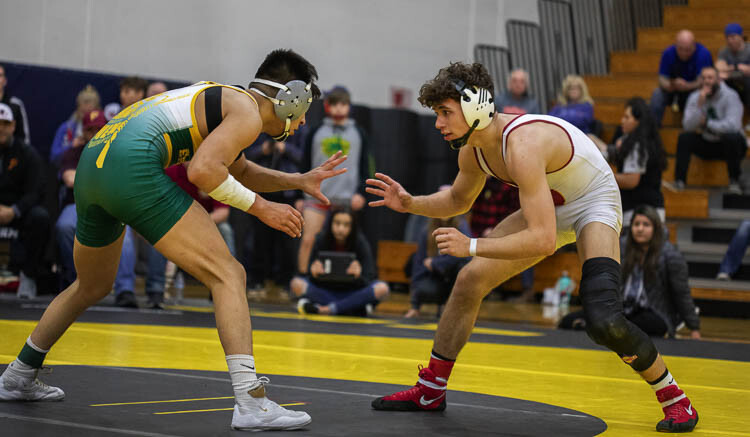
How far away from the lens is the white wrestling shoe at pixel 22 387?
12.9 feet

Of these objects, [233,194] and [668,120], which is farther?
[668,120]

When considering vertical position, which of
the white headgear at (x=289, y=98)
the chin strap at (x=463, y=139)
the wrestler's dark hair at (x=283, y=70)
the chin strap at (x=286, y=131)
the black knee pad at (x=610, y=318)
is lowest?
the black knee pad at (x=610, y=318)

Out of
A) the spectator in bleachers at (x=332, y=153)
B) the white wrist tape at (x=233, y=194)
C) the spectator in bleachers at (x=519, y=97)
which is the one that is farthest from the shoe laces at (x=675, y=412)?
the spectator in bleachers at (x=519, y=97)

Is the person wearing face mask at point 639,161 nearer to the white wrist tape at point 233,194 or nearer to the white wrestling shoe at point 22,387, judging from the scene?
the white wrist tape at point 233,194

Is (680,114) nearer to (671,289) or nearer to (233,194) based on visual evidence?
(671,289)

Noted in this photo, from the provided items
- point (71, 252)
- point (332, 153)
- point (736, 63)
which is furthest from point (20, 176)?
point (736, 63)

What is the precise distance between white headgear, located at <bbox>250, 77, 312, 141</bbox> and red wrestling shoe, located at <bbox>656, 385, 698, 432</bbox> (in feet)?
5.76

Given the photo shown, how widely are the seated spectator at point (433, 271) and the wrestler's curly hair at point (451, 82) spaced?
4.95m

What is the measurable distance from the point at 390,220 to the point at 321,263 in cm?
517

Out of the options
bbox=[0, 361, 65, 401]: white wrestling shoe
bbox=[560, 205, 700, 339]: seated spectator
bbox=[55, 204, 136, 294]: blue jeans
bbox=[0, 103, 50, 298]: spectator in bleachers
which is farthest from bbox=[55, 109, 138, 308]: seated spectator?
bbox=[0, 361, 65, 401]: white wrestling shoe

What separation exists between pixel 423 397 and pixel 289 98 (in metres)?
1.30

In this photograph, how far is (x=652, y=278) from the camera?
788 centimetres

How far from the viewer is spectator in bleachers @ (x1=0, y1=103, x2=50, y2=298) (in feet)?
30.3

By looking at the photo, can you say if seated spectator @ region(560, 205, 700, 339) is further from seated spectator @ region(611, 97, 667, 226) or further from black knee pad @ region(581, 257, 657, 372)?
black knee pad @ region(581, 257, 657, 372)
